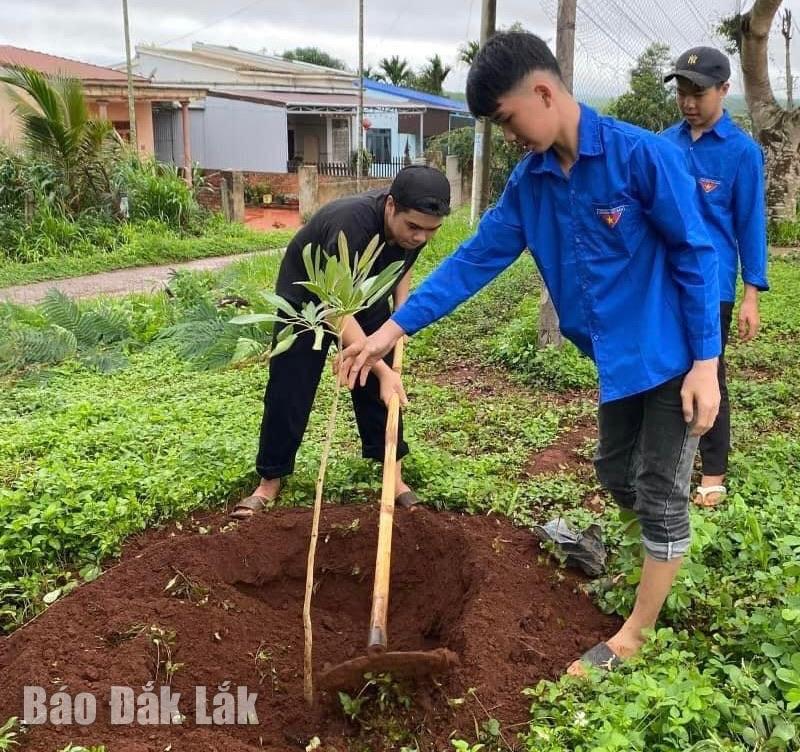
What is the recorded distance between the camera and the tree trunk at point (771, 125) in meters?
9.48

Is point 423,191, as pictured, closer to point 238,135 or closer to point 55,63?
point 55,63

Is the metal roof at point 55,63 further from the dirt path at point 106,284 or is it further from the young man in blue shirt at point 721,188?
the young man in blue shirt at point 721,188

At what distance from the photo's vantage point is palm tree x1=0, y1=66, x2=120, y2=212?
1130 cm

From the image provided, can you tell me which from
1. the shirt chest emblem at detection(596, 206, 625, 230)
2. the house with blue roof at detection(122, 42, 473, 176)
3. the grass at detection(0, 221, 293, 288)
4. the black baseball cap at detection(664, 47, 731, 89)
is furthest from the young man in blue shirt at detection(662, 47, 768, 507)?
the house with blue roof at detection(122, 42, 473, 176)

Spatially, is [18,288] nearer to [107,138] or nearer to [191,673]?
[107,138]

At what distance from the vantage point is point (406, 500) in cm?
340

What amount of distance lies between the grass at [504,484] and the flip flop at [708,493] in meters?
0.12

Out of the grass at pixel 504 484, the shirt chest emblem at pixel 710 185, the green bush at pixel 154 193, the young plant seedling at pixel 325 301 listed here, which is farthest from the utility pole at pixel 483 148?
the young plant seedling at pixel 325 301

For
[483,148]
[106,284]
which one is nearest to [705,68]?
[483,148]

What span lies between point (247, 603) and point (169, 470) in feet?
3.52

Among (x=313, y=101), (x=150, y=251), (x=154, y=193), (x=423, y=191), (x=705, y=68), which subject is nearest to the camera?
(x=423, y=191)

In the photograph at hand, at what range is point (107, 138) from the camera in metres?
12.8

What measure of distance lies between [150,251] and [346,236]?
9737 mm

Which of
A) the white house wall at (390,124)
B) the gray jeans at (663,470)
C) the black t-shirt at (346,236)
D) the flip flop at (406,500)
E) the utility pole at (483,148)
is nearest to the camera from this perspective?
the gray jeans at (663,470)
